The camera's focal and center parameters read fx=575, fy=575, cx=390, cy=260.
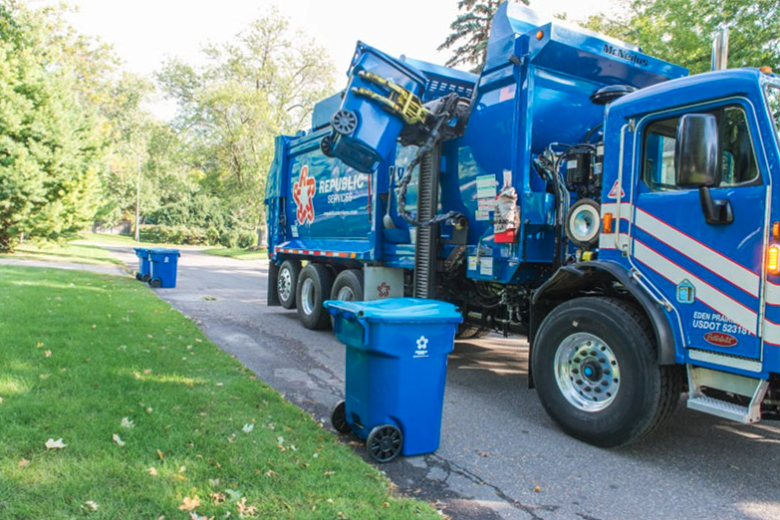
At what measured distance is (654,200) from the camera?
4148 millimetres

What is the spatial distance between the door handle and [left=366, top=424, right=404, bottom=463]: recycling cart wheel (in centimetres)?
249

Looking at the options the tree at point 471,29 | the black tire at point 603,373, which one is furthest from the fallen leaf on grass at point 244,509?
the tree at point 471,29

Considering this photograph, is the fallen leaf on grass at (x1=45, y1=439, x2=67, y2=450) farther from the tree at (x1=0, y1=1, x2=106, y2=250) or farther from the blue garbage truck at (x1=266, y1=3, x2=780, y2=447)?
the tree at (x1=0, y1=1, x2=106, y2=250)

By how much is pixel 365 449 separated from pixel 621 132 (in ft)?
10.1

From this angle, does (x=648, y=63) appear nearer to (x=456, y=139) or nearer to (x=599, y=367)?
(x=456, y=139)

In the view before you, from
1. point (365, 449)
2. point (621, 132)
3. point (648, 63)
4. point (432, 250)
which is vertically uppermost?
Result: point (648, 63)

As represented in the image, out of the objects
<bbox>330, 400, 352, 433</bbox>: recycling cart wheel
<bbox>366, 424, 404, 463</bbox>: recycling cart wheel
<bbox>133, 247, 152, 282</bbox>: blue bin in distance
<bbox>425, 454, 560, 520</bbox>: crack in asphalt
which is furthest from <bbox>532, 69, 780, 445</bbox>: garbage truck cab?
<bbox>133, 247, 152, 282</bbox>: blue bin in distance

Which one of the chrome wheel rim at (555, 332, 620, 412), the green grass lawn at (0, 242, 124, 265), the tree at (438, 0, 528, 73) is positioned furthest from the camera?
the tree at (438, 0, 528, 73)

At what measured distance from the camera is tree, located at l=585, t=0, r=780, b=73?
31.2 ft

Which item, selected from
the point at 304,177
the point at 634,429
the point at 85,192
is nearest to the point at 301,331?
the point at 304,177

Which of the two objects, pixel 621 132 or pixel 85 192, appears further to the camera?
pixel 85 192

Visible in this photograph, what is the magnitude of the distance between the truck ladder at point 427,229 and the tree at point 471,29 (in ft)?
75.1

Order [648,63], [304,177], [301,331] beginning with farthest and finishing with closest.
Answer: [304,177] → [301,331] → [648,63]

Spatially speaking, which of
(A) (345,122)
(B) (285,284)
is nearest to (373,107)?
(A) (345,122)
